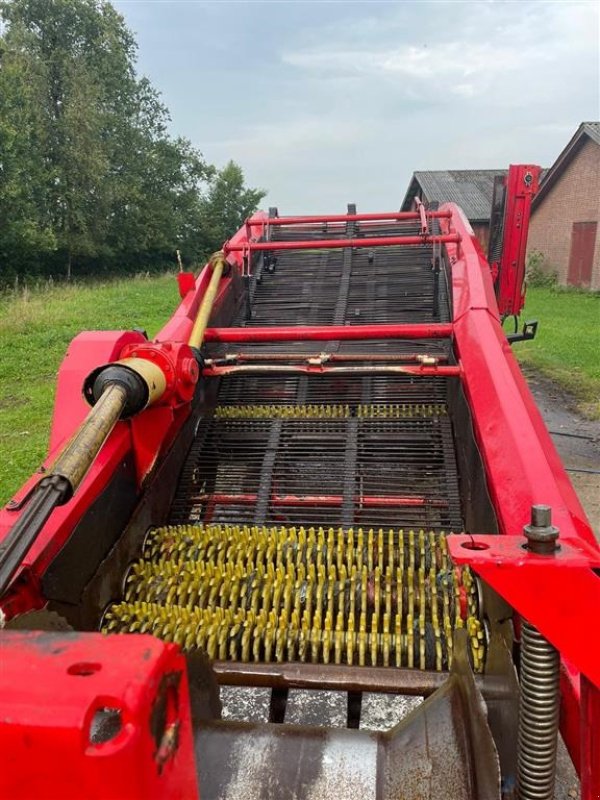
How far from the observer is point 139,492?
2.65 m

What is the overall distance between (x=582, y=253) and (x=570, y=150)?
135 inches

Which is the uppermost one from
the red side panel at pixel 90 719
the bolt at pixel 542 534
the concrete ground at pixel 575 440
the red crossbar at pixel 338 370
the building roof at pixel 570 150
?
the building roof at pixel 570 150

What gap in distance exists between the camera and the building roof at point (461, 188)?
93.1 ft

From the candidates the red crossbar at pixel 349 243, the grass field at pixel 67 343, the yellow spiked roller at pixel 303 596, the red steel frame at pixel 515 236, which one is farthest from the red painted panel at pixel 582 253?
the yellow spiked roller at pixel 303 596

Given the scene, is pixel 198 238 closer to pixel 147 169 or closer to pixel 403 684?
pixel 147 169

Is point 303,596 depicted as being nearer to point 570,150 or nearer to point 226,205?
point 570,150

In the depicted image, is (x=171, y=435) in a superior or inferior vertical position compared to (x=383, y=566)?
superior

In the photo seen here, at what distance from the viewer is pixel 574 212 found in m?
21.7

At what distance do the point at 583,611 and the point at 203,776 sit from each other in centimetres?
85

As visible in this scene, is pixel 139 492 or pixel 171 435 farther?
pixel 171 435

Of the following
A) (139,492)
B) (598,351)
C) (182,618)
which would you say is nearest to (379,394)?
(139,492)

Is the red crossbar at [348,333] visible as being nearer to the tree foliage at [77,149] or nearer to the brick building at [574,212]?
the brick building at [574,212]

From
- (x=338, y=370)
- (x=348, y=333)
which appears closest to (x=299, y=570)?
(x=338, y=370)

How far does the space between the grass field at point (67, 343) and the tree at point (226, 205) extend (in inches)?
808
